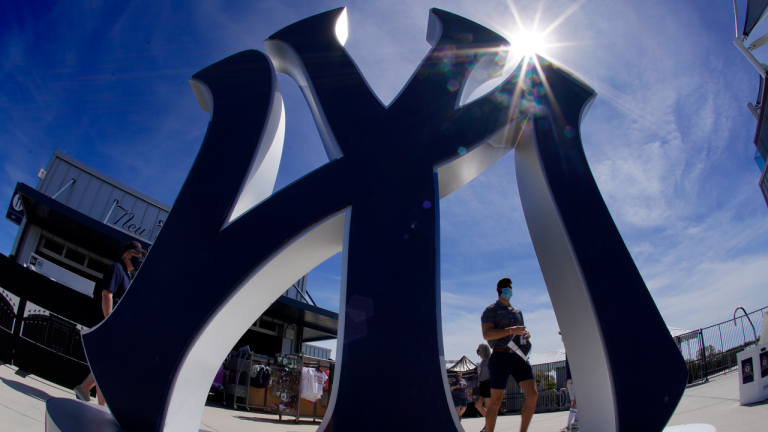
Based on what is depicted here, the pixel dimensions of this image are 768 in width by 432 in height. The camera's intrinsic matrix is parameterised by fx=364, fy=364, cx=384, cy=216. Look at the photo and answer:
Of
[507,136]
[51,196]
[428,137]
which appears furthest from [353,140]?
[51,196]

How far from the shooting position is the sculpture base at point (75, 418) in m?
1.92

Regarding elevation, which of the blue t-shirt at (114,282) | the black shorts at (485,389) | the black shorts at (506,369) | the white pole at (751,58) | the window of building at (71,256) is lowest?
the black shorts at (485,389)

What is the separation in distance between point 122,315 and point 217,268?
2.47 ft

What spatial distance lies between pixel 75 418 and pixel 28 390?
247 cm

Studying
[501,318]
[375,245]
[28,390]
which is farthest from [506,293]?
[28,390]

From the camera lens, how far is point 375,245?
97.0 inches

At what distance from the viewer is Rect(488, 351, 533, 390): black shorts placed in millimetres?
2895

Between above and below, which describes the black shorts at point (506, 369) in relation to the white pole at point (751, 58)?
below

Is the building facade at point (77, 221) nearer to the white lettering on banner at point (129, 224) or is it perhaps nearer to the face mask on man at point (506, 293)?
the white lettering on banner at point (129, 224)

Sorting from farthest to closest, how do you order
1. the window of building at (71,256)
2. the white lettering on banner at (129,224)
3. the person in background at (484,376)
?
the window of building at (71,256)
the white lettering on banner at (129,224)
the person in background at (484,376)

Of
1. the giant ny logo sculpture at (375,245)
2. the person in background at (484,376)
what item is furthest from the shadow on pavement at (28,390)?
the person in background at (484,376)

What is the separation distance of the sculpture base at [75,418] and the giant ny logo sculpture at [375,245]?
0.49 feet

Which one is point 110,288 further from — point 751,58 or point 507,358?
point 751,58

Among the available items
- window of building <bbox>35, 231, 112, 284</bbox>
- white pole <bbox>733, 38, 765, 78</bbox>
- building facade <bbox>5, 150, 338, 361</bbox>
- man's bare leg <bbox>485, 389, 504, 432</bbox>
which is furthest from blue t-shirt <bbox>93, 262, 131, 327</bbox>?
white pole <bbox>733, 38, 765, 78</bbox>
